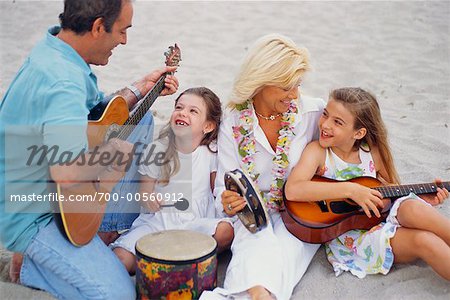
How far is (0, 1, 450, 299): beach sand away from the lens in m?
3.01

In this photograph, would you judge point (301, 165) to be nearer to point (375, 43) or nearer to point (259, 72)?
point (259, 72)

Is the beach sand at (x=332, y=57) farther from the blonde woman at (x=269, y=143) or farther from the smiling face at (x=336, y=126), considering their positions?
the smiling face at (x=336, y=126)

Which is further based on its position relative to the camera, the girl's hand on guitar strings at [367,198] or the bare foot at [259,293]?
the girl's hand on guitar strings at [367,198]

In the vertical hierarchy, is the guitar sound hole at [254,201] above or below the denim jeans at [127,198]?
above

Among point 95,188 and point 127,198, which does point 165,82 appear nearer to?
point 127,198

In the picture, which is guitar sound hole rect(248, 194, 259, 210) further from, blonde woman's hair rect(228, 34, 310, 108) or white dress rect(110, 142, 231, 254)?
blonde woman's hair rect(228, 34, 310, 108)

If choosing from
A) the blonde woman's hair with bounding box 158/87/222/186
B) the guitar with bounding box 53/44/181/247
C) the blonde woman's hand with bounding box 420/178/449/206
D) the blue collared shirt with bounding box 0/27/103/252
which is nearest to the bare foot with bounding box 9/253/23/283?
the blue collared shirt with bounding box 0/27/103/252

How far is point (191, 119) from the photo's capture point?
3309 mm

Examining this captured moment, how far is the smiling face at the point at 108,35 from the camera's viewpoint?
9.29 feet

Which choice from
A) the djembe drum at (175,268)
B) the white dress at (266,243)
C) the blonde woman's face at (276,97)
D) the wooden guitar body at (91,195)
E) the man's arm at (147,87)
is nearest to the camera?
the wooden guitar body at (91,195)

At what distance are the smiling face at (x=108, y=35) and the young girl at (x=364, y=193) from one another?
1068 mm

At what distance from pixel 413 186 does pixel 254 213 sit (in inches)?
31.0

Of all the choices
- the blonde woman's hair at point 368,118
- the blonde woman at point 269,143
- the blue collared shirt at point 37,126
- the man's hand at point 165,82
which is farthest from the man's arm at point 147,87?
the blonde woman's hair at point 368,118

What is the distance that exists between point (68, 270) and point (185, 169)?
91 centimetres
